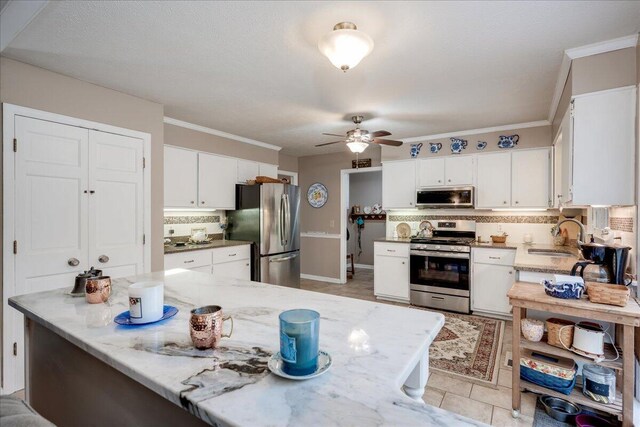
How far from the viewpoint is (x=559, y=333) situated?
78.2 inches

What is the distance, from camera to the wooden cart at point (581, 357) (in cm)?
174

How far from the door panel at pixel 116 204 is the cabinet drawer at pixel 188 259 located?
400 millimetres

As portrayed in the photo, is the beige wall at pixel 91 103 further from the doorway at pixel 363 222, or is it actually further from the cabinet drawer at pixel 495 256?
the doorway at pixel 363 222

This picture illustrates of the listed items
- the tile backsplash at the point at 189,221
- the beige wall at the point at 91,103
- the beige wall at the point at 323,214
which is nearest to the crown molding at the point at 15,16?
the beige wall at the point at 91,103

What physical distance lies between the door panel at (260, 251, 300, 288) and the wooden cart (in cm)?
307

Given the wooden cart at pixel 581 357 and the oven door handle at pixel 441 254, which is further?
the oven door handle at pixel 441 254

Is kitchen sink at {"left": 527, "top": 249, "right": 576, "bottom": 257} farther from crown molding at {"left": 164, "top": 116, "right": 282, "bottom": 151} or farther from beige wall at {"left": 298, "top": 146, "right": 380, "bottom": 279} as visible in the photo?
crown molding at {"left": 164, "top": 116, "right": 282, "bottom": 151}

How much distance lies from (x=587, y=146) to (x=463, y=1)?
1.33 metres

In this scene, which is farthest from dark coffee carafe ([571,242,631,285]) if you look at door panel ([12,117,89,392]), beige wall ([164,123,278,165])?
beige wall ([164,123,278,165])

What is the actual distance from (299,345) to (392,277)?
405cm

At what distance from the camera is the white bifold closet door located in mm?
2387

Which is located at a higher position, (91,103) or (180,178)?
(91,103)

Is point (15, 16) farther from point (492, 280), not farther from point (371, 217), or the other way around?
point (371, 217)

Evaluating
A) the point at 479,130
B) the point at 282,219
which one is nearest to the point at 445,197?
the point at 479,130
